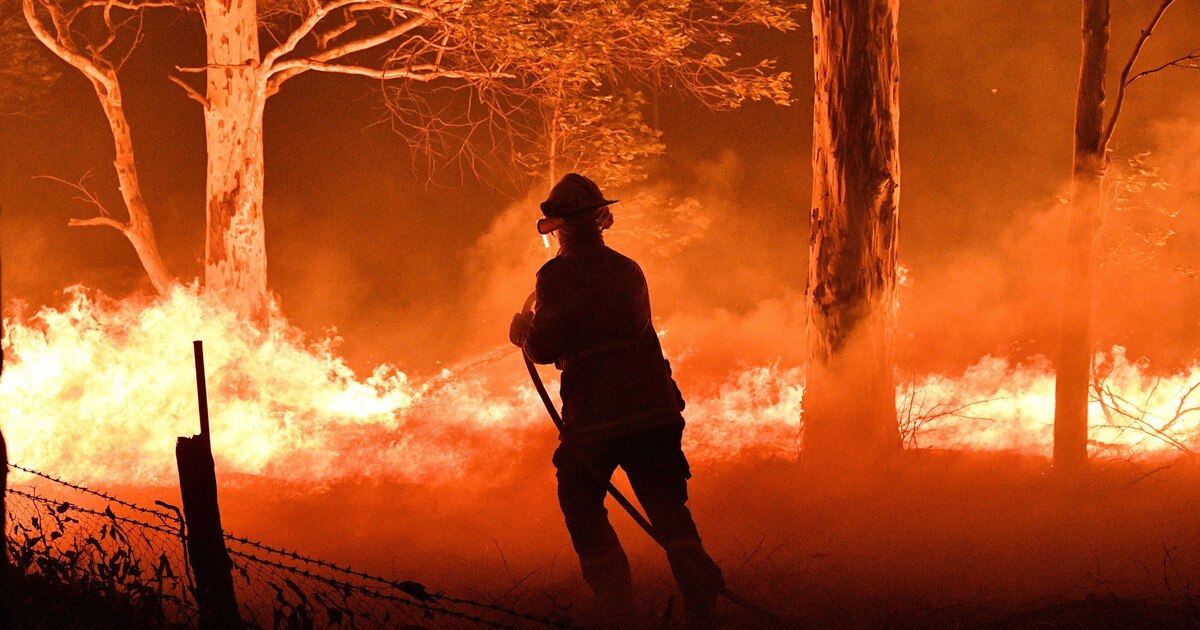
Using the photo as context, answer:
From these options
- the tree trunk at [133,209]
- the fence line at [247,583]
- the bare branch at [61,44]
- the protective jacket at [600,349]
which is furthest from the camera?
the tree trunk at [133,209]

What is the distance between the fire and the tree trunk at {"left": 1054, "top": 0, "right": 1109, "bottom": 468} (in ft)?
3.01

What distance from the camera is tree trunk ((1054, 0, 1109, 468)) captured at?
6.79 m

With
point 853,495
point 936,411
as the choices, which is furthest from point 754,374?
point 853,495

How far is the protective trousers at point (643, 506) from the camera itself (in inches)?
181

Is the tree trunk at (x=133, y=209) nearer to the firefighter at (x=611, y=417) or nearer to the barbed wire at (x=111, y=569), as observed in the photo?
the barbed wire at (x=111, y=569)

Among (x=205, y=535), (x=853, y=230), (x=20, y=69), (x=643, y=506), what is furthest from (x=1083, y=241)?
(x=20, y=69)

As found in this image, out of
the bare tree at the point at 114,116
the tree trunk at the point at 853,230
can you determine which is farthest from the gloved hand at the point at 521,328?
the bare tree at the point at 114,116

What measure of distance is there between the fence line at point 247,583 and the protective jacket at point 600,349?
98cm

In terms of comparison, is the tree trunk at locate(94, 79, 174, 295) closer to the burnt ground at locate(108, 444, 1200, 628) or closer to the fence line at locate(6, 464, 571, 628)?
the fence line at locate(6, 464, 571, 628)

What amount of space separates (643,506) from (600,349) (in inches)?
32.0

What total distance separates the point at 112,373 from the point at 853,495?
7.43 meters

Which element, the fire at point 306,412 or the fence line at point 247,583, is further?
the fire at point 306,412

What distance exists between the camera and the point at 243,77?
446 inches

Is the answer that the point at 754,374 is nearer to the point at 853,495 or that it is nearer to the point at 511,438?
the point at 511,438
